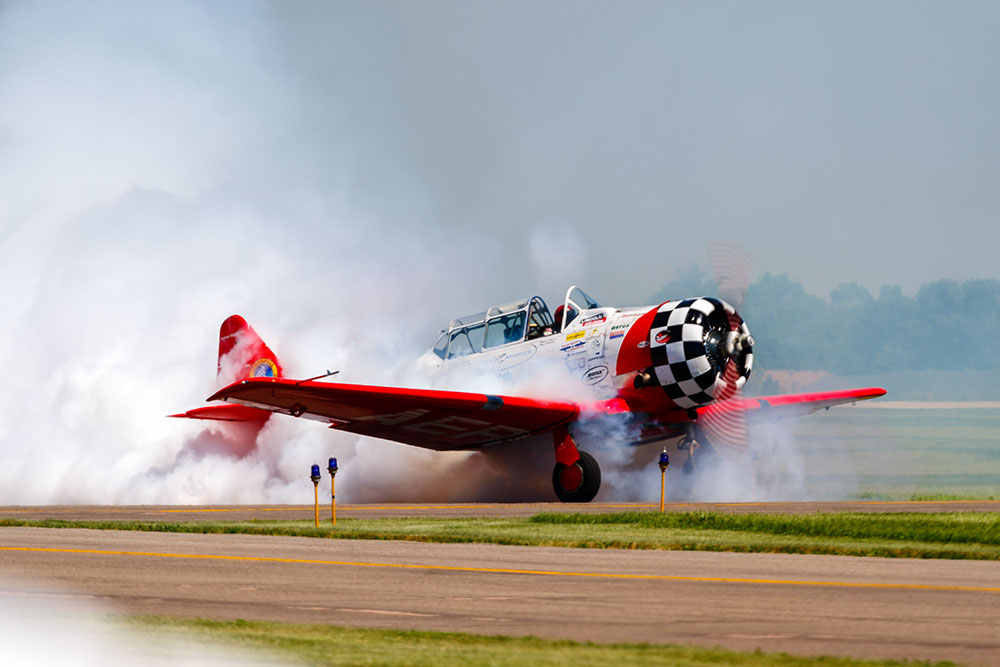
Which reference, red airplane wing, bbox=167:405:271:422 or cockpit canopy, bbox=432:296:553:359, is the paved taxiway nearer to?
cockpit canopy, bbox=432:296:553:359

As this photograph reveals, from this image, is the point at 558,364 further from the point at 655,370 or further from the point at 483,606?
the point at 483,606

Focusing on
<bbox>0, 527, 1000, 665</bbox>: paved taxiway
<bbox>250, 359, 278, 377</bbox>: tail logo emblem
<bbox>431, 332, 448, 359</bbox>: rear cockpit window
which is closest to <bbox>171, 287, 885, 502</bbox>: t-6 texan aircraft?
<bbox>431, 332, 448, 359</bbox>: rear cockpit window

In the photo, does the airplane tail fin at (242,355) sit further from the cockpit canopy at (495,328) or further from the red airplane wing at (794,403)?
the red airplane wing at (794,403)

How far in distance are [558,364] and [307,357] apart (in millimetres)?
7658

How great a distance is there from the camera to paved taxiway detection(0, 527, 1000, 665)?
7938 mm

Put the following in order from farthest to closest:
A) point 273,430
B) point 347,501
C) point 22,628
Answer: point 273,430
point 347,501
point 22,628

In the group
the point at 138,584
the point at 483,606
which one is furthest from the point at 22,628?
the point at 483,606

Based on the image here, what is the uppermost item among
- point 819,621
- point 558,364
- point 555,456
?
point 558,364

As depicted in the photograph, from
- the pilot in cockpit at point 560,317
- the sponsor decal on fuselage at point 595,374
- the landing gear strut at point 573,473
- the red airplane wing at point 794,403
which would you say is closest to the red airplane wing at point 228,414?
the pilot in cockpit at point 560,317

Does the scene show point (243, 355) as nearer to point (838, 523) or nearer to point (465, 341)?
point (465, 341)

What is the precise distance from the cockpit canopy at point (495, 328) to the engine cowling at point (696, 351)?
105 inches

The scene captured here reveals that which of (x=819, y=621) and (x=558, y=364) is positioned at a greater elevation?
(x=558, y=364)

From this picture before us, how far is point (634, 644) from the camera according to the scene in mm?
7449

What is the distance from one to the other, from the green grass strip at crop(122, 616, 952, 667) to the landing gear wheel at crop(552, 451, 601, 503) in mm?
14821
